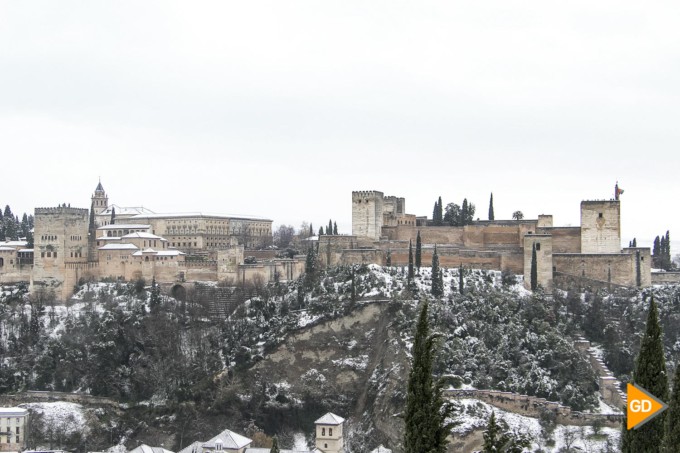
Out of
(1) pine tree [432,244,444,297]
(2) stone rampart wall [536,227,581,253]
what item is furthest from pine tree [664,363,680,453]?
(2) stone rampart wall [536,227,581,253]

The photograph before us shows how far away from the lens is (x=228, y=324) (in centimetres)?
6106

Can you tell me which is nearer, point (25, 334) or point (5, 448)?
point (5, 448)

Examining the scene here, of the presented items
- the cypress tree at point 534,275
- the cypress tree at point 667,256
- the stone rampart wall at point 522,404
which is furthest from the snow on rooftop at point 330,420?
the cypress tree at point 667,256

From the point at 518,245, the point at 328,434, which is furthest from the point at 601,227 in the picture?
the point at 328,434

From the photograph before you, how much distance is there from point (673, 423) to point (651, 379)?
1.13 m

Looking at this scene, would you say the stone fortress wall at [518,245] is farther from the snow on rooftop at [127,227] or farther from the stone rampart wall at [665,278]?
the snow on rooftop at [127,227]

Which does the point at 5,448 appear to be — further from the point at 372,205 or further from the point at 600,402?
the point at 600,402

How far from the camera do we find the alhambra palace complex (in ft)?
199

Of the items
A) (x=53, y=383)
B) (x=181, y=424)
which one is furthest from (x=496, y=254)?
(x=53, y=383)

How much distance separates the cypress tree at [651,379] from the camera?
2009 centimetres

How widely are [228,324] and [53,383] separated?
11092 mm

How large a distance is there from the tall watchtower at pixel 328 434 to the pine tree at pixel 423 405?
31019 mm

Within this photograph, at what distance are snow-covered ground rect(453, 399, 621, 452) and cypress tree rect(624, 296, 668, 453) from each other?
27.1 m

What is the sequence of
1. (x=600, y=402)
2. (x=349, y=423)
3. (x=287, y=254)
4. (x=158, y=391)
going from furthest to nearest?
(x=287, y=254), (x=158, y=391), (x=349, y=423), (x=600, y=402)
